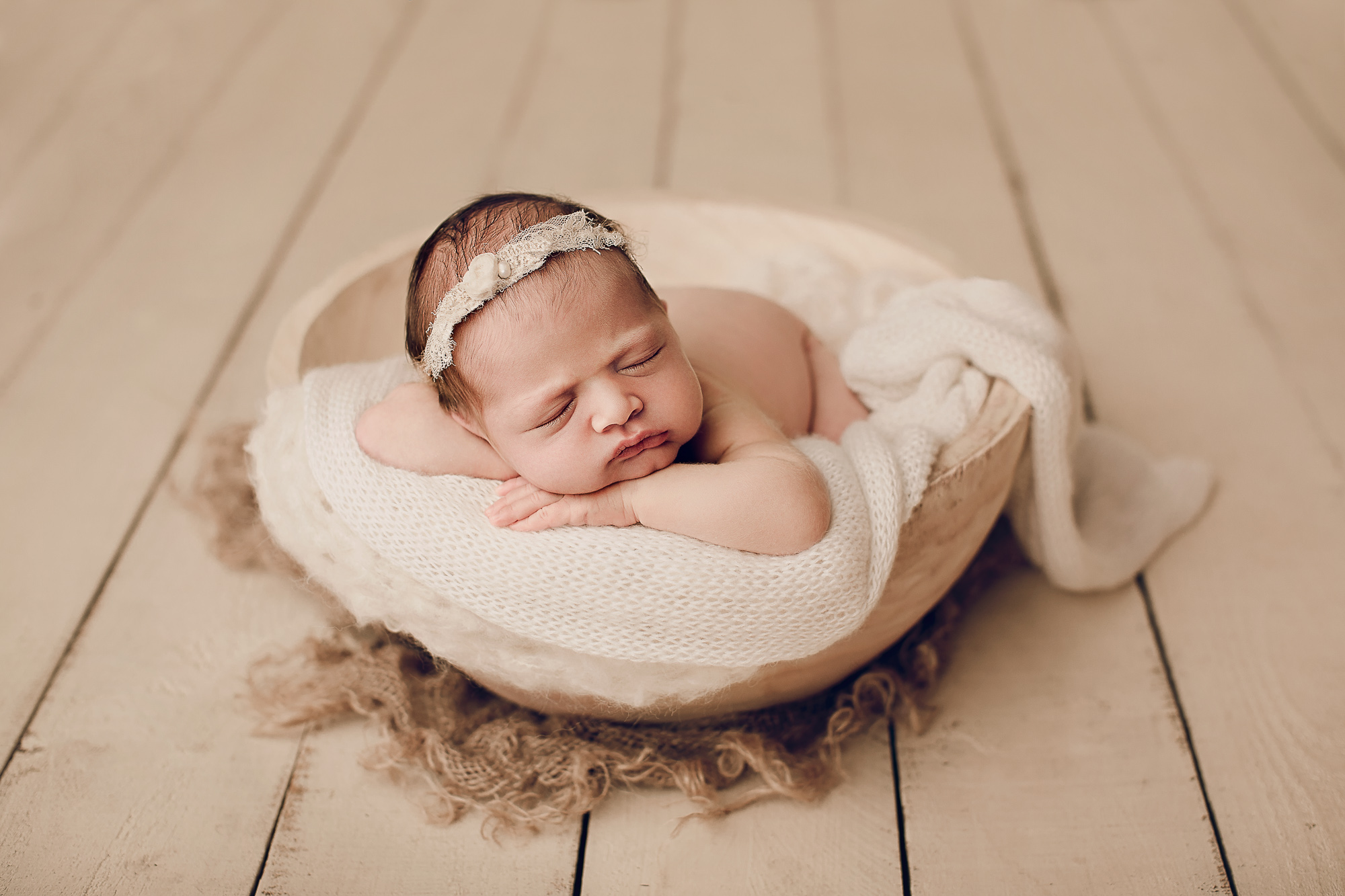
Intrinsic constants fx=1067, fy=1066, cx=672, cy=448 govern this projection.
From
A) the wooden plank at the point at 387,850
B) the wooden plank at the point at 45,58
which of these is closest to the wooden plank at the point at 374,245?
the wooden plank at the point at 387,850

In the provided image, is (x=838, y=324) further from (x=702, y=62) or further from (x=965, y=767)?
(x=702, y=62)

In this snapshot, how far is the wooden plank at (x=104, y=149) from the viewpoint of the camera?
1589 millimetres

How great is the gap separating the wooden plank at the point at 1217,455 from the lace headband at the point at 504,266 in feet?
2.42

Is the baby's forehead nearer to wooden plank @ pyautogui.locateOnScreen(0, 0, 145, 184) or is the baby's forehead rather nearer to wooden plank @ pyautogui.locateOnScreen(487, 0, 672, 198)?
wooden plank @ pyautogui.locateOnScreen(487, 0, 672, 198)

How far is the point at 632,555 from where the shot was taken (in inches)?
31.0

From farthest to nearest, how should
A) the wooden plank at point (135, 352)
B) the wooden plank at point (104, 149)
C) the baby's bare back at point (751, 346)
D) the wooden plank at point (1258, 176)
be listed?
1. the wooden plank at point (104, 149)
2. the wooden plank at point (1258, 176)
3. the wooden plank at point (135, 352)
4. the baby's bare back at point (751, 346)

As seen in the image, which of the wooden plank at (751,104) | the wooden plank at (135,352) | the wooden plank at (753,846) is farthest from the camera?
the wooden plank at (751,104)

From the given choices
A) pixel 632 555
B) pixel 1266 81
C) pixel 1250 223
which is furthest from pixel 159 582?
pixel 1266 81

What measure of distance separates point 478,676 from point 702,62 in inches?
63.3

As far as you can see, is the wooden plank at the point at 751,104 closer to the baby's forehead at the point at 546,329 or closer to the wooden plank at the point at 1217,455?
the wooden plank at the point at 1217,455

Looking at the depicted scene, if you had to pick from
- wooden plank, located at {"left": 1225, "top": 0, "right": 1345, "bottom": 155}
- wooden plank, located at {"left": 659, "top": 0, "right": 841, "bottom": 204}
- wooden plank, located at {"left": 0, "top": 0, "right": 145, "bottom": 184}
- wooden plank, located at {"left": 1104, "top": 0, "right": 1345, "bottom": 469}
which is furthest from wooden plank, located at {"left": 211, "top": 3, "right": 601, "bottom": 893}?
wooden plank, located at {"left": 1225, "top": 0, "right": 1345, "bottom": 155}

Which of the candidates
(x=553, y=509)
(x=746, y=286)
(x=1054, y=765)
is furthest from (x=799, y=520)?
(x=746, y=286)

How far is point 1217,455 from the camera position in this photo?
51.9 inches

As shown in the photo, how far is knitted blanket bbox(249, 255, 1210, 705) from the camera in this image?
2.57ft
